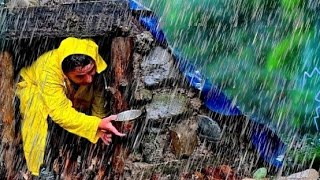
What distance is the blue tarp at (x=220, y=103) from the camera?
8.03 metres

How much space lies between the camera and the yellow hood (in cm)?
760

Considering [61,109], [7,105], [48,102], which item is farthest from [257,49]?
[7,105]

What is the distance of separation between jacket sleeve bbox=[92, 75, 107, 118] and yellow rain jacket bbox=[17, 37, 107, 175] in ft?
0.03

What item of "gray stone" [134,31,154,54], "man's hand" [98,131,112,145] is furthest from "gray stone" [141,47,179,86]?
"man's hand" [98,131,112,145]

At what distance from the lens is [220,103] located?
809 cm

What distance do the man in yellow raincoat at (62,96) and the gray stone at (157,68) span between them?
0.45 m

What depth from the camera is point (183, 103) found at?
26.2 feet

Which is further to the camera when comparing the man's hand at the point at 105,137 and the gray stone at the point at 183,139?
the gray stone at the point at 183,139

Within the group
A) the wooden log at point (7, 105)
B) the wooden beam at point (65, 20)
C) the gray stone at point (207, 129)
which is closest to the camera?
the wooden beam at point (65, 20)

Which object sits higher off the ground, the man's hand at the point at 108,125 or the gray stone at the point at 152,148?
the man's hand at the point at 108,125

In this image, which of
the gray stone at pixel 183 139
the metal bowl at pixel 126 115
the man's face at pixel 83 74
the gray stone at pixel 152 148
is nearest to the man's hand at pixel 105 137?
the metal bowl at pixel 126 115

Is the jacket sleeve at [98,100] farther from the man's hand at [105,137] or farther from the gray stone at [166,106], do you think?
the gray stone at [166,106]

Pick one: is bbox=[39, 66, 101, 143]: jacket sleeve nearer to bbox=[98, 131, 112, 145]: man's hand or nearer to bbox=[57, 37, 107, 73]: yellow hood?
bbox=[98, 131, 112, 145]: man's hand

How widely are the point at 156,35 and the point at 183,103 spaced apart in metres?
0.74
